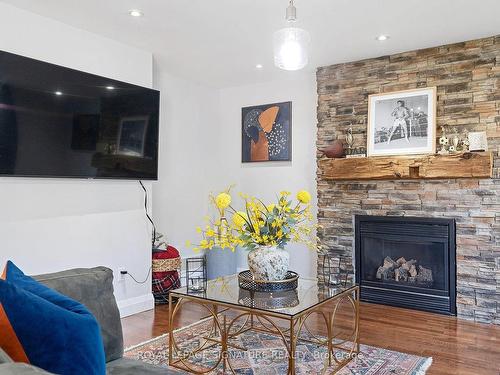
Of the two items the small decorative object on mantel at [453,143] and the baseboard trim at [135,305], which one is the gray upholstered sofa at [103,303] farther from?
the small decorative object on mantel at [453,143]

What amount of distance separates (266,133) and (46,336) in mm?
4326

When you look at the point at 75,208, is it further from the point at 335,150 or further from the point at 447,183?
the point at 447,183

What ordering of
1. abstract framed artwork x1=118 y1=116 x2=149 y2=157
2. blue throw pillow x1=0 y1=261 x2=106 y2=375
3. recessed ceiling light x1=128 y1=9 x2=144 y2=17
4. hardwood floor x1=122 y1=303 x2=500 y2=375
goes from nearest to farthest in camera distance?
blue throw pillow x1=0 y1=261 x2=106 y2=375 < hardwood floor x1=122 y1=303 x2=500 y2=375 < recessed ceiling light x1=128 y1=9 x2=144 y2=17 < abstract framed artwork x1=118 y1=116 x2=149 y2=157

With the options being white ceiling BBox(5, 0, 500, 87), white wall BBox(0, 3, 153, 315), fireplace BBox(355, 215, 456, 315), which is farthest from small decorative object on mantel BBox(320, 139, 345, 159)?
white wall BBox(0, 3, 153, 315)

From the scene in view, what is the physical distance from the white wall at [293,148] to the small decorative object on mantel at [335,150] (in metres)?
0.46

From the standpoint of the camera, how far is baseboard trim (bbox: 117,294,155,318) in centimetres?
385

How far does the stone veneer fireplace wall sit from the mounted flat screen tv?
1989 millimetres

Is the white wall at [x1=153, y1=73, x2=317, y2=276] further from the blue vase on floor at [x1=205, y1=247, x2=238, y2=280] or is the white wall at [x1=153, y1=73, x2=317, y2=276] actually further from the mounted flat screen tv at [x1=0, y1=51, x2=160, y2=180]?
the mounted flat screen tv at [x1=0, y1=51, x2=160, y2=180]

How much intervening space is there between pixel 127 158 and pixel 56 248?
99 centimetres

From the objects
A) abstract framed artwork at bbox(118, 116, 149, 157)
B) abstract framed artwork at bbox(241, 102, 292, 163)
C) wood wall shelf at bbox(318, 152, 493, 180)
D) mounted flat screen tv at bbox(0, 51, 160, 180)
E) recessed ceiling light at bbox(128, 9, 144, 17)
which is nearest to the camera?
mounted flat screen tv at bbox(0, 51, 160, 180)

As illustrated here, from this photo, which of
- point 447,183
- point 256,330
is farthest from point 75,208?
point 447,183

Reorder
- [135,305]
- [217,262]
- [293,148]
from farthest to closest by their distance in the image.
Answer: [293,148] < [217,262] < [135,305]

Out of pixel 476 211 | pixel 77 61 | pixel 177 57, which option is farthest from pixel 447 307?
Result: pixel 77 61

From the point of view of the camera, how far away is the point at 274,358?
9.37 feet
